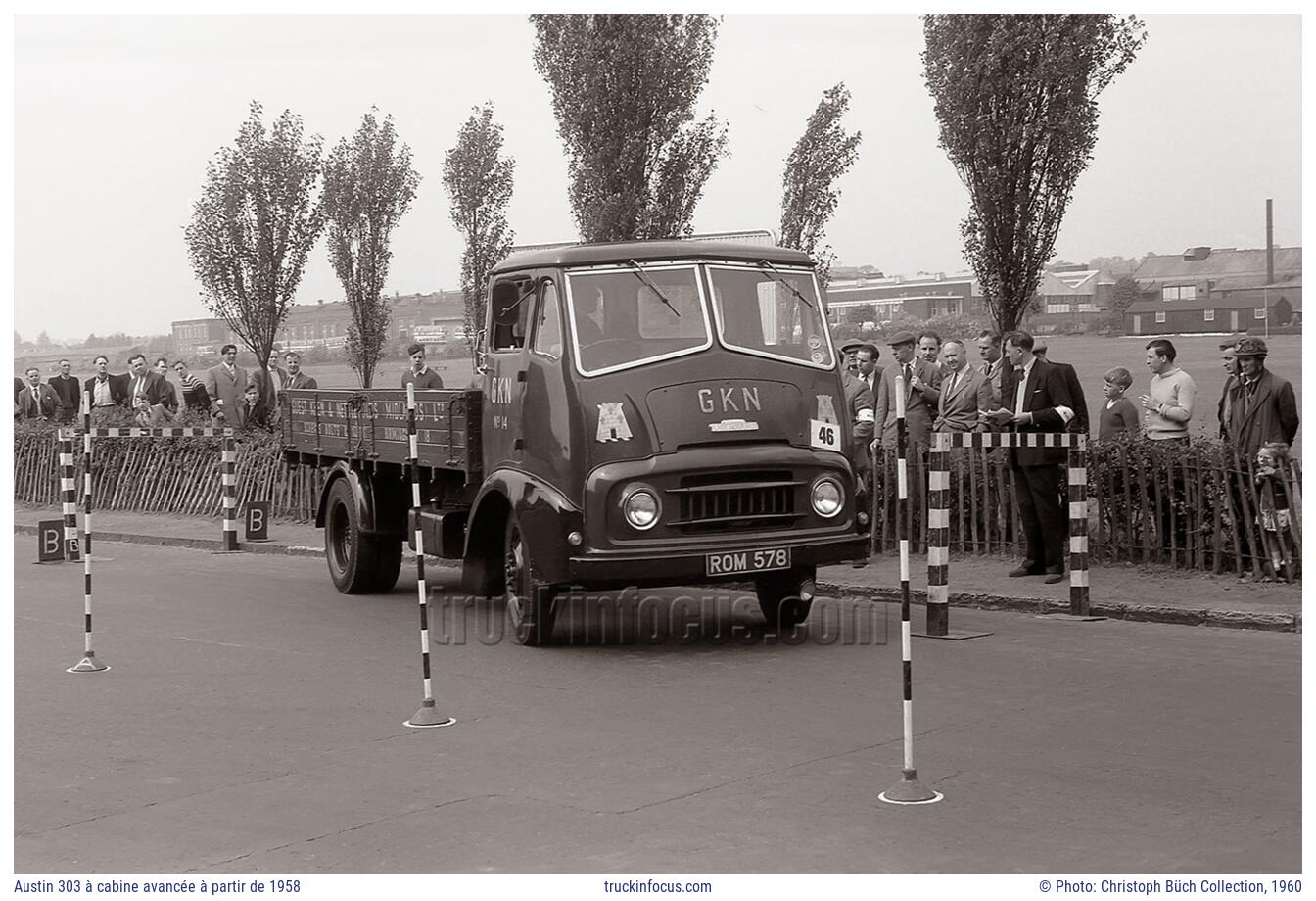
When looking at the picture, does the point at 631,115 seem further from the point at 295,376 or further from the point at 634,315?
the point at 634,315

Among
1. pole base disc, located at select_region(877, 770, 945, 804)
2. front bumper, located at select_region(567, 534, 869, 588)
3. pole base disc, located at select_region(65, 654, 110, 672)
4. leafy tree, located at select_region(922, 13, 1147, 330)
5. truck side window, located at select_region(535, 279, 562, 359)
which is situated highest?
leafy tree, located at select_region(922, 13, 1147, 330)

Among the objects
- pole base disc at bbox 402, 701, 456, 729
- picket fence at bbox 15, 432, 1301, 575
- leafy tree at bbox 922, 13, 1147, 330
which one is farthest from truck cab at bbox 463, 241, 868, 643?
leafy tree at bbox 922, 13, 1147, 330

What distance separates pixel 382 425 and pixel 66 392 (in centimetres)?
1777

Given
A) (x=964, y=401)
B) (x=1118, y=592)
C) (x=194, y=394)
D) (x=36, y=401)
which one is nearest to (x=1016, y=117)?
(x=964, y=401)

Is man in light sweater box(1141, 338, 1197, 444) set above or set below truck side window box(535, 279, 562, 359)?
below

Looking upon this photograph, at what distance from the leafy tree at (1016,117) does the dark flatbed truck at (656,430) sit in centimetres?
993

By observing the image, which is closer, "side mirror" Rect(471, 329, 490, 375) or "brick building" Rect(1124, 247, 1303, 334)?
"side mirror" Rect(471, 329, 490, 375)

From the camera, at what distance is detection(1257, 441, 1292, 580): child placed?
12.6m

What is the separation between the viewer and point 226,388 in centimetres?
2425

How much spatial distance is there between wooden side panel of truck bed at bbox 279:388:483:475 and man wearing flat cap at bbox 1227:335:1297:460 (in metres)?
6.10

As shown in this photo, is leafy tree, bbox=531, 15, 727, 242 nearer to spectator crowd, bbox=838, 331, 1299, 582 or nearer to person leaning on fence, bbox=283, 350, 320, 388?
person leaning on fence, bbox=283, 350, 320, 388

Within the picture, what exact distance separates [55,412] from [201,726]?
22609 millimetres

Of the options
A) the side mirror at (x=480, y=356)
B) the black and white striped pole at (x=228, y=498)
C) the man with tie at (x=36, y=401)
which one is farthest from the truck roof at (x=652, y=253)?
the man with tie at (x=36, y=401)

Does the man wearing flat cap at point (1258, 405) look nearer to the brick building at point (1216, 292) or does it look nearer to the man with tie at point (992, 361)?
the man with tie at point (992, 361)
